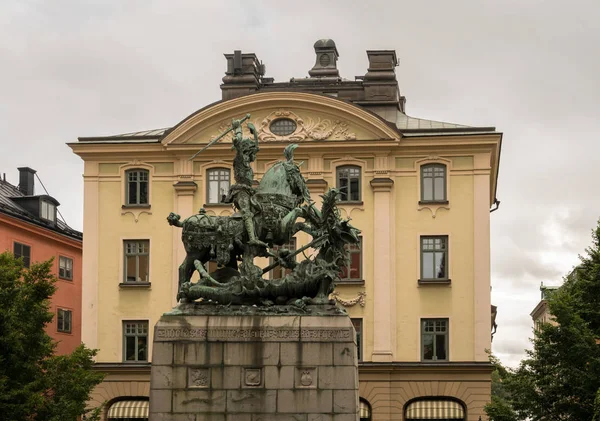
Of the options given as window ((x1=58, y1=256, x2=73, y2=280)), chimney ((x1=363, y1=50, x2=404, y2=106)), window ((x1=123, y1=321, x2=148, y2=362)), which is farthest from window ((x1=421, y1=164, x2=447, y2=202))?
window ((x1=58, y1=256, x2=73, y2=280))

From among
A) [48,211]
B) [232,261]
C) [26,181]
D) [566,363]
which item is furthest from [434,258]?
[26,181]

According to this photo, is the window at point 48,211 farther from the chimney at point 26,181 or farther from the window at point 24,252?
the window at point 24,252

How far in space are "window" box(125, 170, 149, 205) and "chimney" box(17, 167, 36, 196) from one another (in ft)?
55.1

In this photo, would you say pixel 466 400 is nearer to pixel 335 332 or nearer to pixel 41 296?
pixel 41 296

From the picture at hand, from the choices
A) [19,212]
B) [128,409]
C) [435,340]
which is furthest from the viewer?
[19,212]

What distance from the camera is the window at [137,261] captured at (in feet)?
178

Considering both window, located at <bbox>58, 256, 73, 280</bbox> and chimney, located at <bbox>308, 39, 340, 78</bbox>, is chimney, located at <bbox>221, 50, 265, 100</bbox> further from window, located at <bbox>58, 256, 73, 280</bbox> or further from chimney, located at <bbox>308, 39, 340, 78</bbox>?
window, located at <bbox>58, 256, 73, 280</bbox>

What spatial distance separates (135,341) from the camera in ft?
176

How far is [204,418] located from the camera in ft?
82.7

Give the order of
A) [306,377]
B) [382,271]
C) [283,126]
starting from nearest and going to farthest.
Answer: [306,377]
[382,271]
[283,126]

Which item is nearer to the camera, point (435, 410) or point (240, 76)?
point (435, 410)

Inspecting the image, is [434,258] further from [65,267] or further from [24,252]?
[65,267]

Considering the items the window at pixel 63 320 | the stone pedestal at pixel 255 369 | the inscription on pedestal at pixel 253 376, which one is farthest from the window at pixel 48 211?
the inscription on pedestal at pixel 253 376

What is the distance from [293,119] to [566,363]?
20.1 meters
